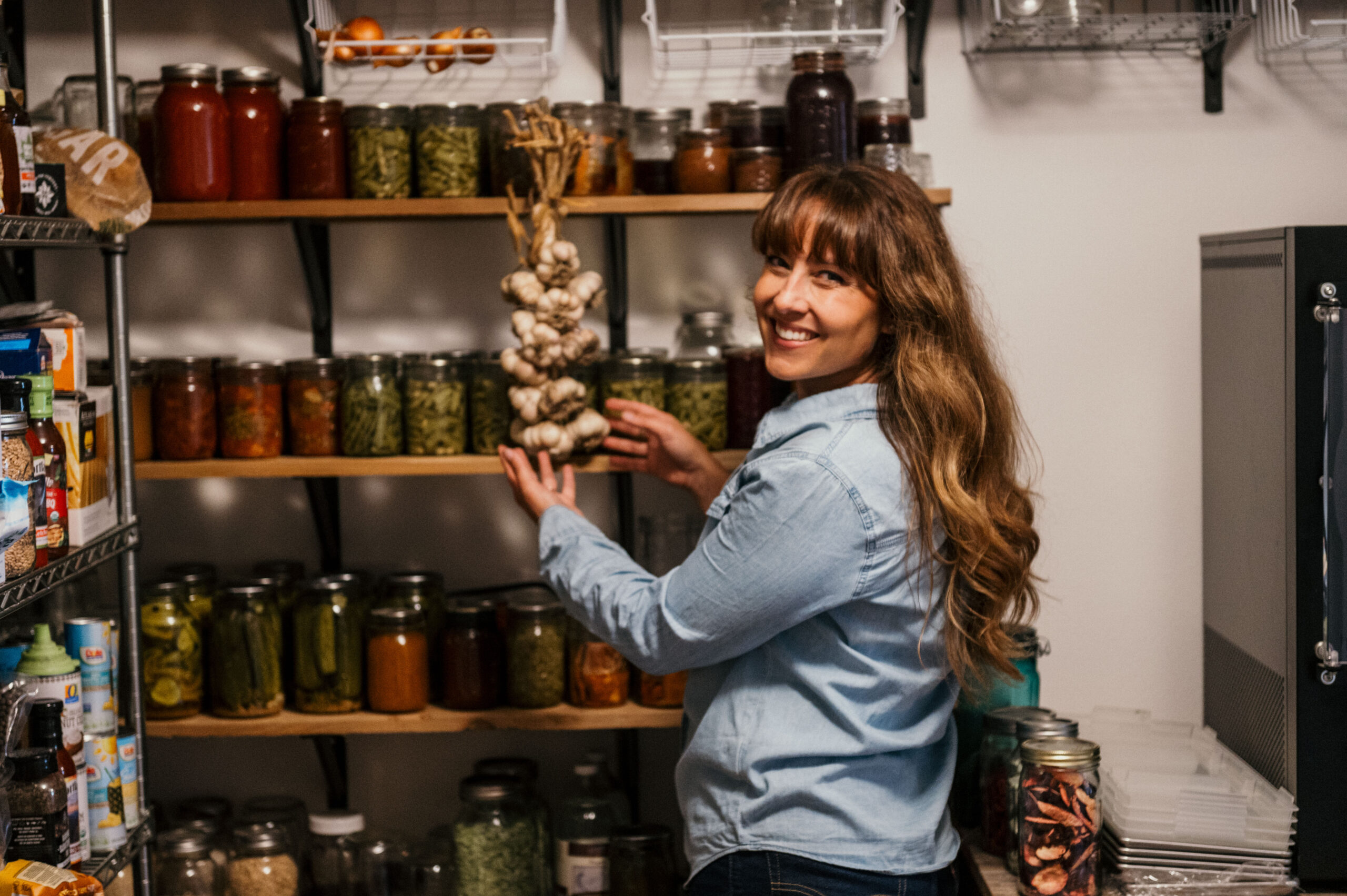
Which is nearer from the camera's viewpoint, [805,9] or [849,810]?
[849,810]

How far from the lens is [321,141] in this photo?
1.86 meters

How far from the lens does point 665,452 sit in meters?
1.80

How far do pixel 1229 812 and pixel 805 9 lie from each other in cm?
131

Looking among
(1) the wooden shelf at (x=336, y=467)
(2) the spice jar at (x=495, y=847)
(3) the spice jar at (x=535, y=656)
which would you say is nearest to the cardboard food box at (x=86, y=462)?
(1) the wooden shelf at (x=336, y=467)

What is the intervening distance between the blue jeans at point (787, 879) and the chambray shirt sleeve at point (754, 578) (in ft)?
0.72

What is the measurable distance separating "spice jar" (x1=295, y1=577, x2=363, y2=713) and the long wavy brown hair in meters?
0.92

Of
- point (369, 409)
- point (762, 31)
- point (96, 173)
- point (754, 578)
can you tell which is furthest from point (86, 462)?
point (762, 31)

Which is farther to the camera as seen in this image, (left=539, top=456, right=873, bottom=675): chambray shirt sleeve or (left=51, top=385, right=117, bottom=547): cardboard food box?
(left=51, top=385, right=117, bottom=547): cardboard food box

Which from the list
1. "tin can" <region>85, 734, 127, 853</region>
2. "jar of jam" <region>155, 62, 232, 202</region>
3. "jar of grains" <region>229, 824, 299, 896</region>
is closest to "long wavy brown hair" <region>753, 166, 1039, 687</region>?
"jar of jam" <region>155, 62, 232, 202</region>

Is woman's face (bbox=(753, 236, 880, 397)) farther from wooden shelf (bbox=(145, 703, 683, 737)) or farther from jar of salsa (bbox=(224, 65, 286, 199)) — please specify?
jar of salsa (bbox=(224, 65, 286, 199))

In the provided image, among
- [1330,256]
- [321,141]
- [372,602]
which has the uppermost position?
[321,141]

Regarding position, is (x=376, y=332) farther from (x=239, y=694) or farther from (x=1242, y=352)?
(x=1242, y=352)

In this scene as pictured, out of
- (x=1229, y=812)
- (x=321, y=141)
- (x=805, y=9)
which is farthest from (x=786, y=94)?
(x=1229, y=812)

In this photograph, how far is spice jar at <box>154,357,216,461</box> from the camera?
186 centimetres
